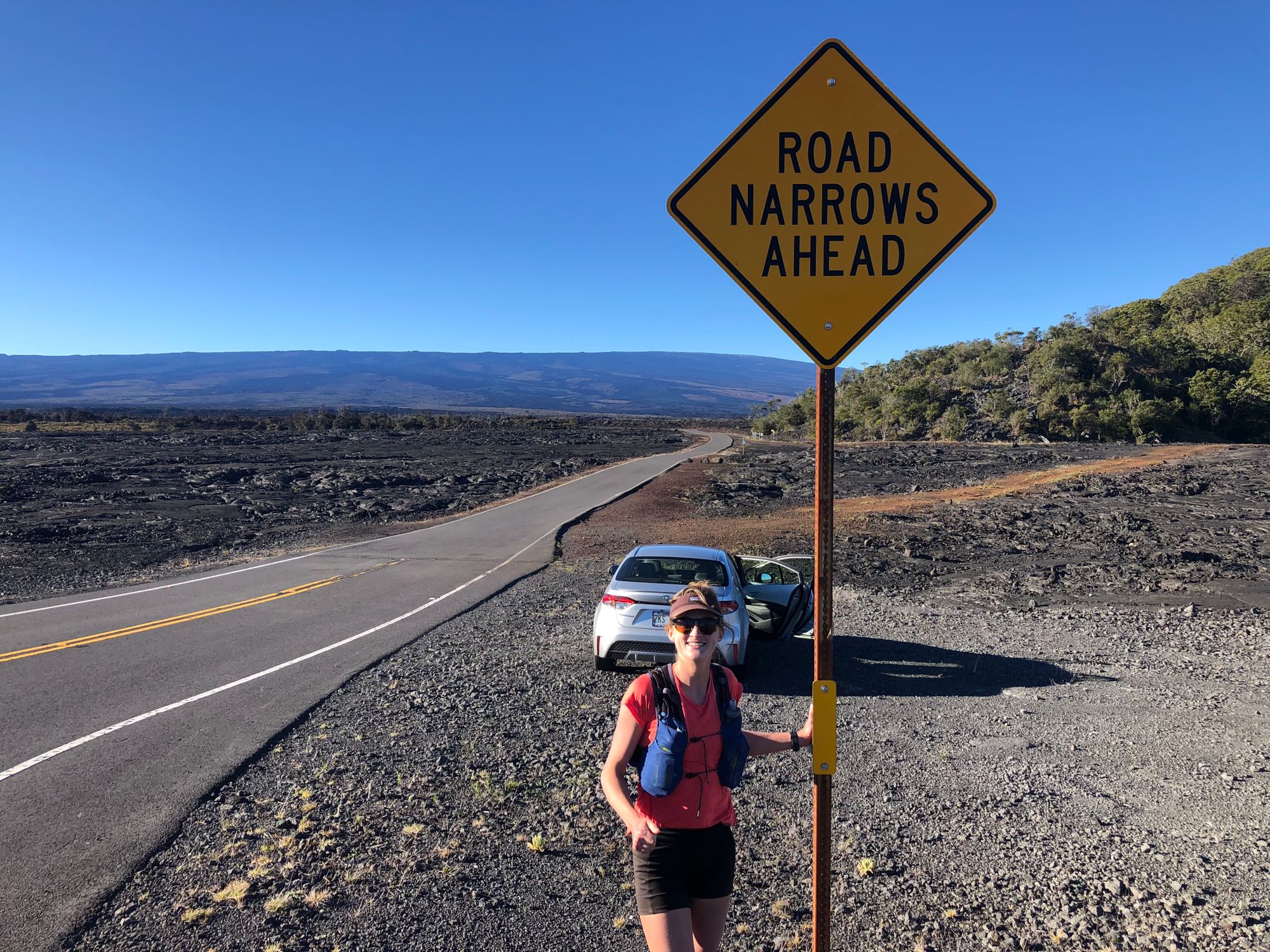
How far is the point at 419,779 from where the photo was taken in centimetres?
543

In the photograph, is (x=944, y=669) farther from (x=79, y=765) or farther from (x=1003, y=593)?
(x=79, y=765)

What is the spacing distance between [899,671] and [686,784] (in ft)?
20.4

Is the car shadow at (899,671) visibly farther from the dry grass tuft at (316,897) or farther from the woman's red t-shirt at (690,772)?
the woman's red t-shirt at (690,772)

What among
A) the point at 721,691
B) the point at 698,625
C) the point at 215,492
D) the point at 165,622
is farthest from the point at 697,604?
the point at 215,492

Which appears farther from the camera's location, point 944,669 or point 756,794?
point 944,669

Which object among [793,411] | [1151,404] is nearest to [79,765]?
[1151,404]

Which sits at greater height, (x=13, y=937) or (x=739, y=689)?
(x=739, y=689)

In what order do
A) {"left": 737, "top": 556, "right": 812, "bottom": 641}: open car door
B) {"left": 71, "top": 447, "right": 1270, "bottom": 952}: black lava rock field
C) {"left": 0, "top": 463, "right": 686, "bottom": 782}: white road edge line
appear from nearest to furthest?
{"left": 71, "top": 447, "right": 1270, "bottom": 952}: black lava rock field
{"left": 0, "top": 463, "right": 686, "bottom": 782}: white road edge line
{"left": 737, "top": 556, "right": 812, "bottom": 641}: open car door

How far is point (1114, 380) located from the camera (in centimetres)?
5216

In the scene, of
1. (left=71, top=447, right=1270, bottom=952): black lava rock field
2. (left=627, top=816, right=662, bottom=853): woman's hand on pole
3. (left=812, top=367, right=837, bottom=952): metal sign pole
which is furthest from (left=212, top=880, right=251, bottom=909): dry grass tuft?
(left=812, top=367, right=837, bottom=952): metal sign pole

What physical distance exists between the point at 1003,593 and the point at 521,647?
7804 millimetres

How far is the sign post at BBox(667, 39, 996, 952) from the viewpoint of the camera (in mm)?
2633

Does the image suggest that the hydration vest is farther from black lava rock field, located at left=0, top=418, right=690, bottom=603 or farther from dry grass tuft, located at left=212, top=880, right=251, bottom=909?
black lava rock field, located at left=0, top=418, right=690, bottom=603

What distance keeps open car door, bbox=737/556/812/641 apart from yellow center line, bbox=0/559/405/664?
7.91m
